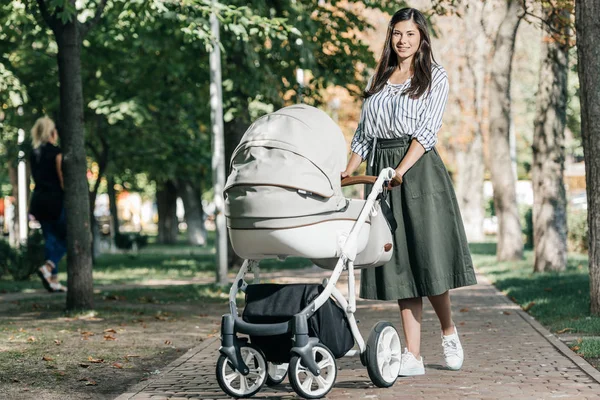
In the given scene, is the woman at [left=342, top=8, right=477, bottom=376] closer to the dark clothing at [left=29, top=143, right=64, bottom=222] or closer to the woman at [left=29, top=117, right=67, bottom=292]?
the woman at [left=29, top=117, right=67, bottom=292]

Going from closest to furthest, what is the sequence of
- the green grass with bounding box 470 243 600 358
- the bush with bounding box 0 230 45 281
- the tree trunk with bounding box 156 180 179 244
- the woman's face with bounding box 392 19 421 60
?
1. the woman's face with bounding box 392 19 421 60
2. the green grass with bounding box 470 243 600 358
3. the bush with bounding box 0 230 45 281
4. the tree trunk with bounding box 156 180 179 244

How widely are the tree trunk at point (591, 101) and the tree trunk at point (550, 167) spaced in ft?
25.1

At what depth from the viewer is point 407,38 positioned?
657cm

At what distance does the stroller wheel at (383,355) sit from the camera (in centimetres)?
599

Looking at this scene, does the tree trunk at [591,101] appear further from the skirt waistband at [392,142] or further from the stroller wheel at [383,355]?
the stroller wheel at [383,355]

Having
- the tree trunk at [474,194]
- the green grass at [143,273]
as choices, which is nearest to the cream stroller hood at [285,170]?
the green grass at [143,273]

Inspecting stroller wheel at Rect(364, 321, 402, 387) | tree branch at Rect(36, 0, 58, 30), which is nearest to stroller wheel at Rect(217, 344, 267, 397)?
stroller wheel at Rect(364, 321, 402, 387)

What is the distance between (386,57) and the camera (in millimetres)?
6727

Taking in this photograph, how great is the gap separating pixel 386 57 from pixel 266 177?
156 centimetres

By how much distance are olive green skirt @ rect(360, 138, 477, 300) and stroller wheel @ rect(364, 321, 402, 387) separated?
0.38m

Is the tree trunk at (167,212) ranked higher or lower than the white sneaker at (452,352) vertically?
higher

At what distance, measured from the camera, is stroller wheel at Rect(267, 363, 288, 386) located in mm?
6262

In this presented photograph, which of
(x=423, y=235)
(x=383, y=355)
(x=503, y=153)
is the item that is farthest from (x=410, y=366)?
(x=503, y=153)

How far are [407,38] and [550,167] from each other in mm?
11686
